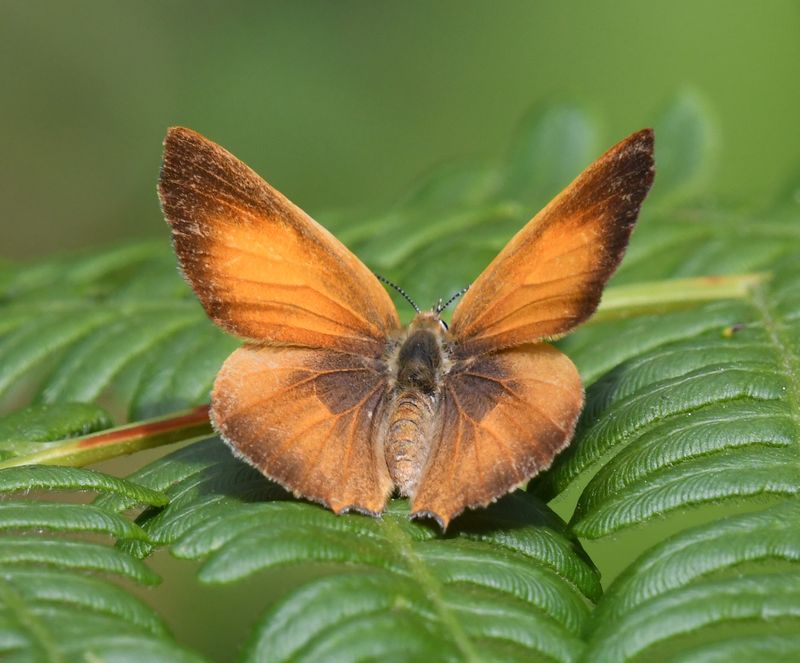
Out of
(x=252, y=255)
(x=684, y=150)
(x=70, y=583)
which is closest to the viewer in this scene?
(x=70, y=583)

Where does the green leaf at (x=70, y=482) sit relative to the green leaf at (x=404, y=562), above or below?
above

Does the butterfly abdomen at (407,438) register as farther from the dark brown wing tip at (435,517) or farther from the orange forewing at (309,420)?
the dark brown wing tip at (435,517)

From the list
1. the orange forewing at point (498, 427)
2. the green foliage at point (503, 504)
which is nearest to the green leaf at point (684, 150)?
the green foliage at point (503, 504)

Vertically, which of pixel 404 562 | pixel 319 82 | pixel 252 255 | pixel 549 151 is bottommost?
pixel 404 562

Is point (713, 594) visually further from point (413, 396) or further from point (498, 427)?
point (413, 396)

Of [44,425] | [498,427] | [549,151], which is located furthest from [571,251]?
[549,151]

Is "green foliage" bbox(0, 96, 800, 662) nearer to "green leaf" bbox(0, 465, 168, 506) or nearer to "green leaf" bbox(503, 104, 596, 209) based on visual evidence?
"green leaf" bbox(0, 465, 168, 506)
